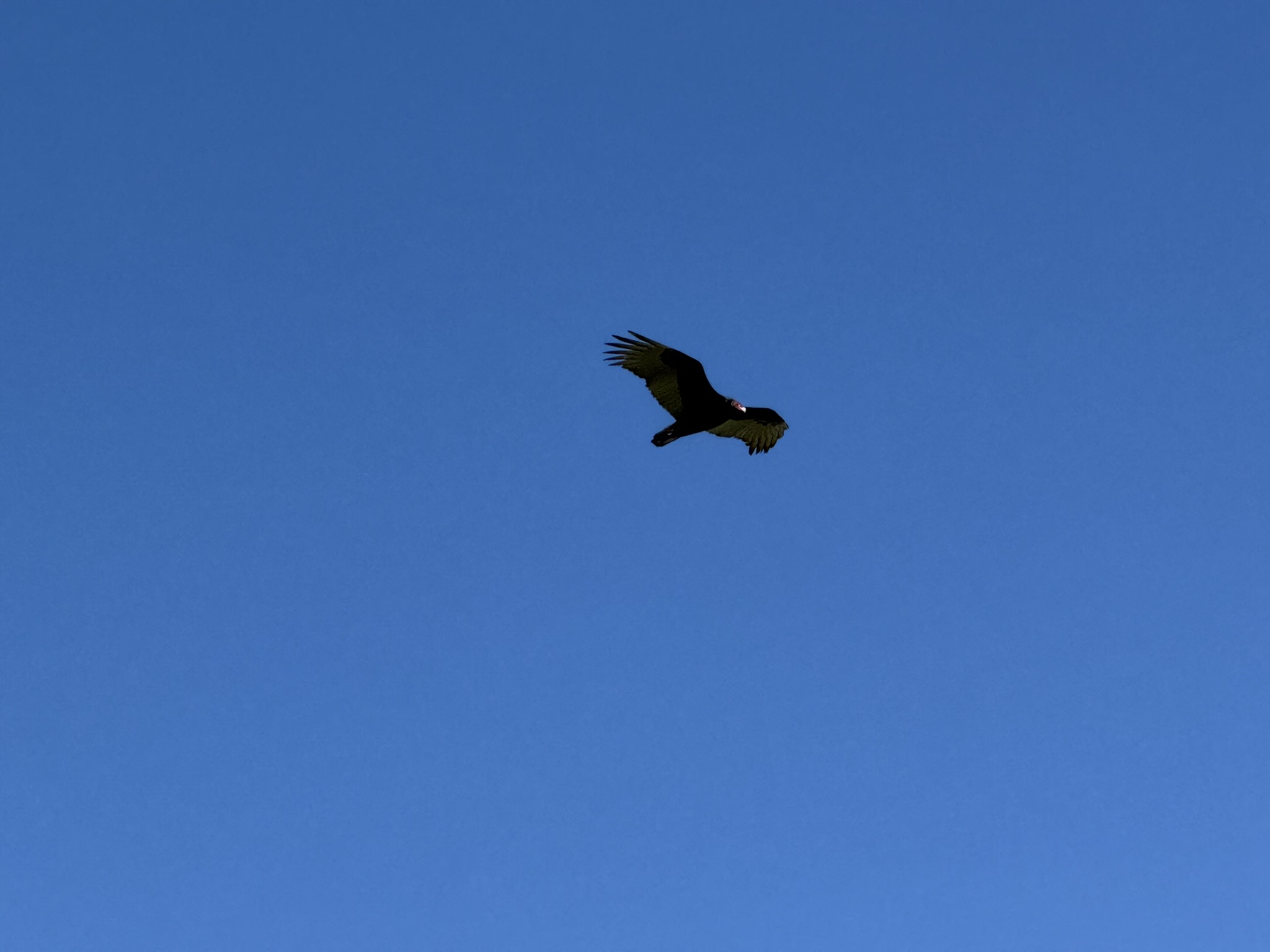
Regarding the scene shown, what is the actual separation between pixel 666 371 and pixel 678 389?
0.47 m

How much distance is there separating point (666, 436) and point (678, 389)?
1125 millimetres

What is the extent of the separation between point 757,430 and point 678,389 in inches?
93.5

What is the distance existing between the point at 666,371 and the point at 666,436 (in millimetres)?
1372

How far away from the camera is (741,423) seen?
4303 cm

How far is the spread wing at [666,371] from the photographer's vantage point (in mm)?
41312

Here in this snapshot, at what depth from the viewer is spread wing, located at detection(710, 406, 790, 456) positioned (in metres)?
43.0

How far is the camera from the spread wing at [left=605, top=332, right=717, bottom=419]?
136 ft

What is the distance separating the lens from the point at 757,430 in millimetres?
43250

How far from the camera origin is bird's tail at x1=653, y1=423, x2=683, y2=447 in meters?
41.2

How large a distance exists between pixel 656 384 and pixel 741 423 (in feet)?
7.40

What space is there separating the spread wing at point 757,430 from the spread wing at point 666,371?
1.38 metres

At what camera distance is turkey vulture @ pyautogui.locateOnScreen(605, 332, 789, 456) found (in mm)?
41312

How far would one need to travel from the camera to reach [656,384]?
41906 millimetres

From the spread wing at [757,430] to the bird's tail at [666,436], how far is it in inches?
60.3
